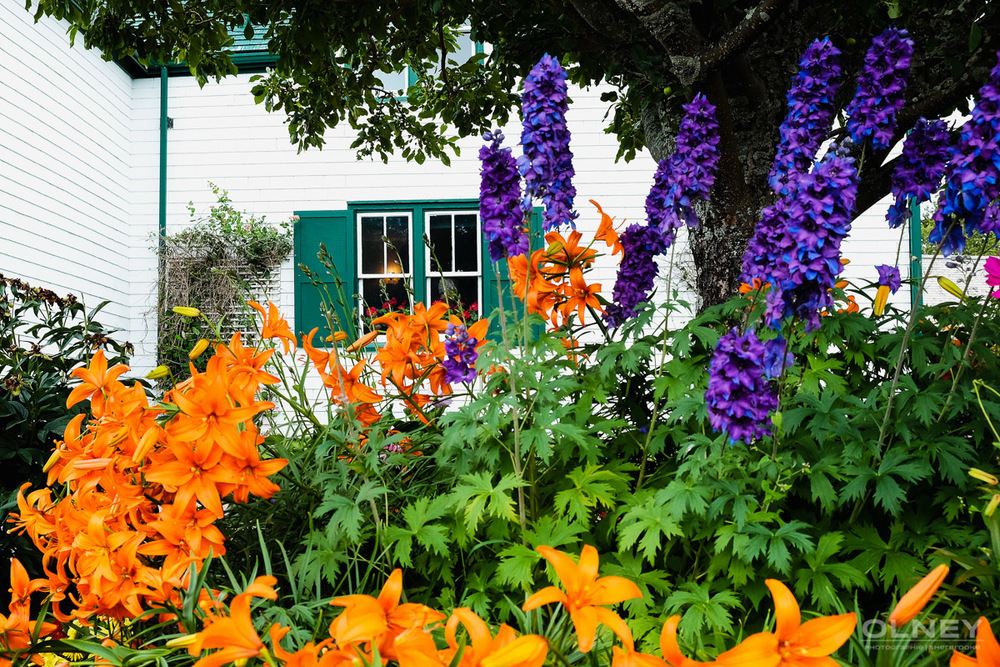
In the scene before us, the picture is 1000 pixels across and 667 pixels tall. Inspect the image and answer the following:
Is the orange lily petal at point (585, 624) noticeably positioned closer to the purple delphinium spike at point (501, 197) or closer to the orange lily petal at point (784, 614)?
the orange lily petal at point (784, 614)

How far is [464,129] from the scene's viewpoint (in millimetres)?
3350

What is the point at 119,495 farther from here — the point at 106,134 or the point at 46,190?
Result: the point at 106,134

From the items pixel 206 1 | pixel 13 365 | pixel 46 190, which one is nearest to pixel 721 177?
pixel 206 1

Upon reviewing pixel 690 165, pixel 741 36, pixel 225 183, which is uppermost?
pixel 225 183

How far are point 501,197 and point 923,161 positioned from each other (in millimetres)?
823

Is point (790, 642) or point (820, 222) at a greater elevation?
point (820, 222)

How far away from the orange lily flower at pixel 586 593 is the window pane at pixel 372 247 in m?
6.18

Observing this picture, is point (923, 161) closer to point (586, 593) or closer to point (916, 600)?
point (916, 600)

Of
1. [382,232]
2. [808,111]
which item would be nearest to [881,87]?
[808,111]

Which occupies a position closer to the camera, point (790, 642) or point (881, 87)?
point (790, 642)

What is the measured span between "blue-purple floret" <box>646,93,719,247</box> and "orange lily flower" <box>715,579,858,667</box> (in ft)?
3.04

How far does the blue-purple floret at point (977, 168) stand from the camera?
40.9 inches

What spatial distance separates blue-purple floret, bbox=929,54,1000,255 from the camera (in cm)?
104

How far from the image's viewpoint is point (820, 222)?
39.4 inches
